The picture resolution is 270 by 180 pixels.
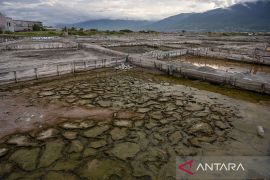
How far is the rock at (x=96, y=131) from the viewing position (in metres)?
5.29

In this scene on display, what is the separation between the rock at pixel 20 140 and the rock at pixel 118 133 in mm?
2127

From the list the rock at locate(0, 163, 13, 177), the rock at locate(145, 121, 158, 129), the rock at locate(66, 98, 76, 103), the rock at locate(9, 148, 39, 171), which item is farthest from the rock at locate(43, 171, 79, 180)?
the rock at locate(66, 98, 76, 103)

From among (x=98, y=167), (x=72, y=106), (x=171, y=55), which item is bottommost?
(x=98, y=167)

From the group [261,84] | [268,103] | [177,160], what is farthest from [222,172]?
[261,84]

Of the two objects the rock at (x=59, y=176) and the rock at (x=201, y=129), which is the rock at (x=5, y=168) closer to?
the rock at (x=59, y=176)

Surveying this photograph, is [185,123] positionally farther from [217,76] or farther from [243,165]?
[217,76]

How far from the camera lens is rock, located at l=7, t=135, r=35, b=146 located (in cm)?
477

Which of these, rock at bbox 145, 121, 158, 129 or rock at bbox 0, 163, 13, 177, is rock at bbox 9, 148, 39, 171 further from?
rock at bbox 145, 121, 158, 129

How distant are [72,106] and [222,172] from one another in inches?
215

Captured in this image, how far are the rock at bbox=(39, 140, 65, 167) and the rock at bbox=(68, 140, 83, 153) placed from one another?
23 centimetres

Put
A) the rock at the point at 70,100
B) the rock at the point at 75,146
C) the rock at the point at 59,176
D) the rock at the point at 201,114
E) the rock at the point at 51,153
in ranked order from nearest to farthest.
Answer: the rock at the point at 59,176 → the rock at the point at 51,153 → the rock at the point at 75,146 → the rock at the point at 201,114 → the rock at the point at 70,100

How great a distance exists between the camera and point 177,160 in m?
4.31

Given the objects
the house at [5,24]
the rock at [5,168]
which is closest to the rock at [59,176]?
the rock at [5,168]

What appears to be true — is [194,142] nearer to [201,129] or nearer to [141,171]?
[201,129]
